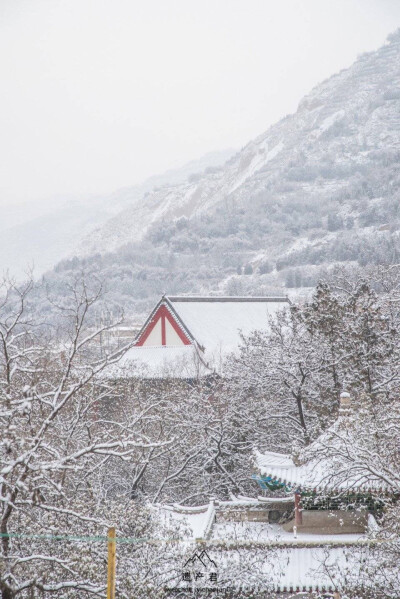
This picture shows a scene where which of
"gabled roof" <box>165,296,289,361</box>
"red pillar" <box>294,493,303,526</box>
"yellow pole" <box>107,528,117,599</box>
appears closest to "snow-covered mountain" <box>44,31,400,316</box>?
"gabled roof" <box>165,296,289,361</box>

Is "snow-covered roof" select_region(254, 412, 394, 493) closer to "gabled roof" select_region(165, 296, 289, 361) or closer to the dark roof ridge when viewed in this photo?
"gabled roof" select_region(165, 296, 289, 361)

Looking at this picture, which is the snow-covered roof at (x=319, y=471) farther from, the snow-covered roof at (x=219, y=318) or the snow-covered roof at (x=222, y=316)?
the snow-covered roof at (x=222, y=316)

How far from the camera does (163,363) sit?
35.7 m

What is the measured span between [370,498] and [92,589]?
27.5 ft

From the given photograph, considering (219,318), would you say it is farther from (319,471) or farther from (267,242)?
(267,242)

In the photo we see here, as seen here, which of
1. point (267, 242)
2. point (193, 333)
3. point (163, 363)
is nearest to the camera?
point (163, 363)

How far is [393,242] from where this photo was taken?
117 m

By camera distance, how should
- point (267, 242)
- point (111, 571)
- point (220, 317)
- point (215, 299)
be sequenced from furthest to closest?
1. point (267, 242)
2. point (215, 299)
3. point (220, 317)
4. point (111, 571)

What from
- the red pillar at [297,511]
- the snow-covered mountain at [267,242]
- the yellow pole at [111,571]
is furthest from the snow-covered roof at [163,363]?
the snow-covered mountain at [267,242]

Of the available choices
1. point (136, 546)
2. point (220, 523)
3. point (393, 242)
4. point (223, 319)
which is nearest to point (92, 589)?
point (136, 546)

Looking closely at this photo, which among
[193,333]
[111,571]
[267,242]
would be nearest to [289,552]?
[111,571]

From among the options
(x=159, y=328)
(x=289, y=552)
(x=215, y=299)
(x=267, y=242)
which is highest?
(x=215, y=299)

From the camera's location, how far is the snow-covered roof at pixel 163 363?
33.2 metres

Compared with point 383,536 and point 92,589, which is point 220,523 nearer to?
point 383,536
